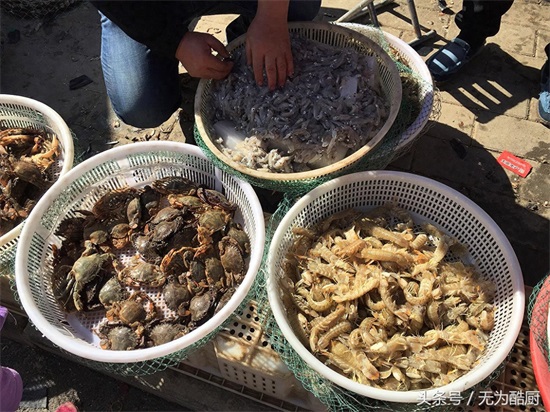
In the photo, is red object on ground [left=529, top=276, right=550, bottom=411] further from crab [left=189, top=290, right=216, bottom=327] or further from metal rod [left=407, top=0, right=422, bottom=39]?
metal rod [left=407, top=0, right=422, bottom=39]

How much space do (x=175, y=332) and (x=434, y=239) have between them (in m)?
1.56

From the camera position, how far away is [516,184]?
11.8 ft

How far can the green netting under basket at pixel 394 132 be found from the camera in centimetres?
277

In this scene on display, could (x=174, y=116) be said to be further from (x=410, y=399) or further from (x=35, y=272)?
(x=410, y=399)

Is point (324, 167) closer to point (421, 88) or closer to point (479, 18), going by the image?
point (421, 88)

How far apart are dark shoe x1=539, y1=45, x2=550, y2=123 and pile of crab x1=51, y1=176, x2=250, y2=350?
8.98 ft

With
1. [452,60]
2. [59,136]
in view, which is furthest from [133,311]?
[452,60]

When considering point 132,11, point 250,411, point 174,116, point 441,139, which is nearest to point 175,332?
point 250,411

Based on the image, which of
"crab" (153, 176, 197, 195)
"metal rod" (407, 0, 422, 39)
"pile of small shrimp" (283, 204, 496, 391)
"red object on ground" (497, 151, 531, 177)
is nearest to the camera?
"pile of small shrimp" (283, 204, 496, 391)

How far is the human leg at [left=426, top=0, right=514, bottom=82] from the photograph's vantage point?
154 inches

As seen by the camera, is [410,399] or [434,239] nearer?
[410,399]

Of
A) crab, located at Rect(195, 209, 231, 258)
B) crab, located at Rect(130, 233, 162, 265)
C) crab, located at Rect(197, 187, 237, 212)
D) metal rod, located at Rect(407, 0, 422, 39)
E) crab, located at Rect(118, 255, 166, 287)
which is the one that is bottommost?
crab, located at Rect(118, 255, 166, 287)

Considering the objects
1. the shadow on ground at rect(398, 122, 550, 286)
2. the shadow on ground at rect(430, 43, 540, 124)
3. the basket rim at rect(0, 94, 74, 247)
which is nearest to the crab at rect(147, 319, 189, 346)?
the basket rim at rect(0, 94, 74, 247)

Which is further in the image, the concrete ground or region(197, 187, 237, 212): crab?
the concrete ground
